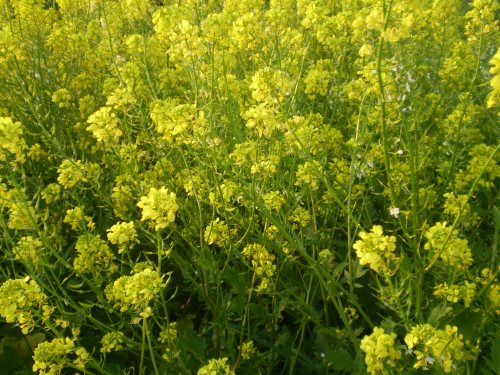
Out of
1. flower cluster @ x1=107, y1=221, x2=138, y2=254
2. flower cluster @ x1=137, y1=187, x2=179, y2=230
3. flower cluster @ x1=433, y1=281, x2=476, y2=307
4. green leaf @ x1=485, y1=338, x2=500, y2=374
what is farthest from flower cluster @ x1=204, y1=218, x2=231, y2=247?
green leaf @ x1=485, y1=338, x2=500, y2=374

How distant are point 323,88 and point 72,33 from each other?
211cm

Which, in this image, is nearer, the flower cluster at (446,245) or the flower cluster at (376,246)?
the flower cluster at (376,246)

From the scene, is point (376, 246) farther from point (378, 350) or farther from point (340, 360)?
point (340, 360)

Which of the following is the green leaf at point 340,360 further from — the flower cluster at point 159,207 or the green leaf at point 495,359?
the flower cluster at point 159,207

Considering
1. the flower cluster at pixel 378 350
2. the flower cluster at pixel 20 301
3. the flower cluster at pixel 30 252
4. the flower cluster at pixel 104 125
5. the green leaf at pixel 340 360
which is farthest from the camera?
the flower cluster at pixel 104 125

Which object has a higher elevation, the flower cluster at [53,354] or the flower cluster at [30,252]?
the flower cluster at [30,252]

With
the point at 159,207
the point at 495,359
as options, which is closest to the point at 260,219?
the point at 159,207

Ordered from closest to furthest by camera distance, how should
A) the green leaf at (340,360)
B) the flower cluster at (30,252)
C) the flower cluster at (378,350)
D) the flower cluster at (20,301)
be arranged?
the flower cluster at (378,350), the flower cluster at (20,301), the green leaf at (340,360), the flower cluster at (30,252)

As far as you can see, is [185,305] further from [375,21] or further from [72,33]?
[72,33]

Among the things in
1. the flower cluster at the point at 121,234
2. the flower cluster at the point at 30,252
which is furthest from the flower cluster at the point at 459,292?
the flower cluster at the point at 30,252

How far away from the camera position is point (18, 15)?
3.81 m

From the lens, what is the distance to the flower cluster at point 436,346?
166cm

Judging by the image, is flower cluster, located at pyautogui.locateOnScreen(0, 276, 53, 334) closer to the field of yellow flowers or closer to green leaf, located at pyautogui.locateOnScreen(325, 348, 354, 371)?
the field of yellow flowers

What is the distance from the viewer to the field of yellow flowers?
6.31 feet
